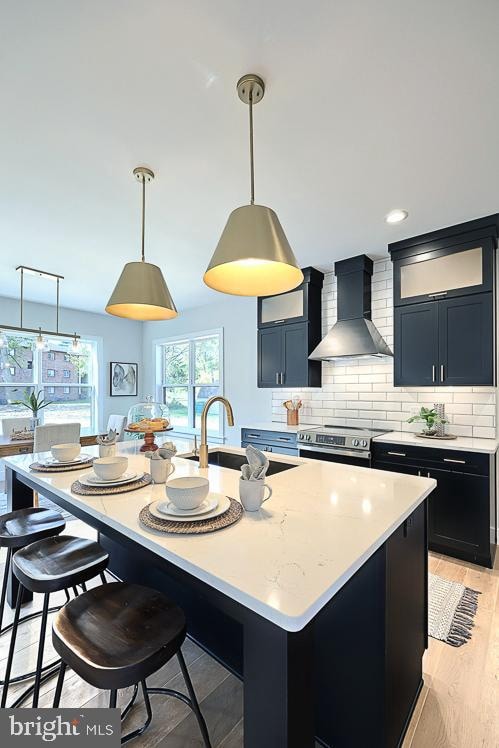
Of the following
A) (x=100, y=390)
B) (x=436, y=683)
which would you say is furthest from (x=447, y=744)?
(x=100, y=390)

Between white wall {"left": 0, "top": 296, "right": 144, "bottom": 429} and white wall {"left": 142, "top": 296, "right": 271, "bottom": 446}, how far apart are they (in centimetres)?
173

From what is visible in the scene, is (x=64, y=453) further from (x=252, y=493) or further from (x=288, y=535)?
(x=288, y=535)

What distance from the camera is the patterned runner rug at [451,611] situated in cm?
201

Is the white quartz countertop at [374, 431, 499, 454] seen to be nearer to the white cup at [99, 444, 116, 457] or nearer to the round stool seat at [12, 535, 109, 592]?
the white cup at [99, 444, 116, 457]

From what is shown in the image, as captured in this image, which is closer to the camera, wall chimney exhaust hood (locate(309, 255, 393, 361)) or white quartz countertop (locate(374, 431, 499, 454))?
white quartz countertop (locate(374, 431, 499, 454))

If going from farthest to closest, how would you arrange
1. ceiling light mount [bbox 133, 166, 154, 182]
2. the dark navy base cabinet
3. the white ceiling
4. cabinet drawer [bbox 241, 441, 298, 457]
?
cabinet drawer [bbox 241, 441, 298, 457]
the dark navy base cabinet
ceiling light mount [bbox 133, 166, 154, 182]
the white ceiling

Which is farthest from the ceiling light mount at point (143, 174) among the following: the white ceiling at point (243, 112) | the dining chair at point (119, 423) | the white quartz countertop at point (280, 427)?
the dining chair at point (119, 423)

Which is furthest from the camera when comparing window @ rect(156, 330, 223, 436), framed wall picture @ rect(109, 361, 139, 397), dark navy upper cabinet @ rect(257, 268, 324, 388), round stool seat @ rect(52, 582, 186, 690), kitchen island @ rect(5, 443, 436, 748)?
framed wall picture @ rect(109, 361, 139, 397)

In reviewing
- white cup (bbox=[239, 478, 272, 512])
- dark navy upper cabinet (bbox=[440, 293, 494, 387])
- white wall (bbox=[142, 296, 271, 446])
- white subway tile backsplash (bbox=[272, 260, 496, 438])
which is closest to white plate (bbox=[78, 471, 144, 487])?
white cup (bbox=[239, 478, 272, 512])

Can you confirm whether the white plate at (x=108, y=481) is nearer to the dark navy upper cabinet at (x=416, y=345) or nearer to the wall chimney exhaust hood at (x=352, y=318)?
the wall chimney exhaust hood at (x=352, y=318)

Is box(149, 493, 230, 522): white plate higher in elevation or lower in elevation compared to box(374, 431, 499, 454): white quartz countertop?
higher

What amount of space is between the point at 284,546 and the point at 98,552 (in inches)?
40.6

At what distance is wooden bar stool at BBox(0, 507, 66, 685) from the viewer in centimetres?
170

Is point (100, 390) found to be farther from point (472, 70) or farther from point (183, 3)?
point (472, 70)
